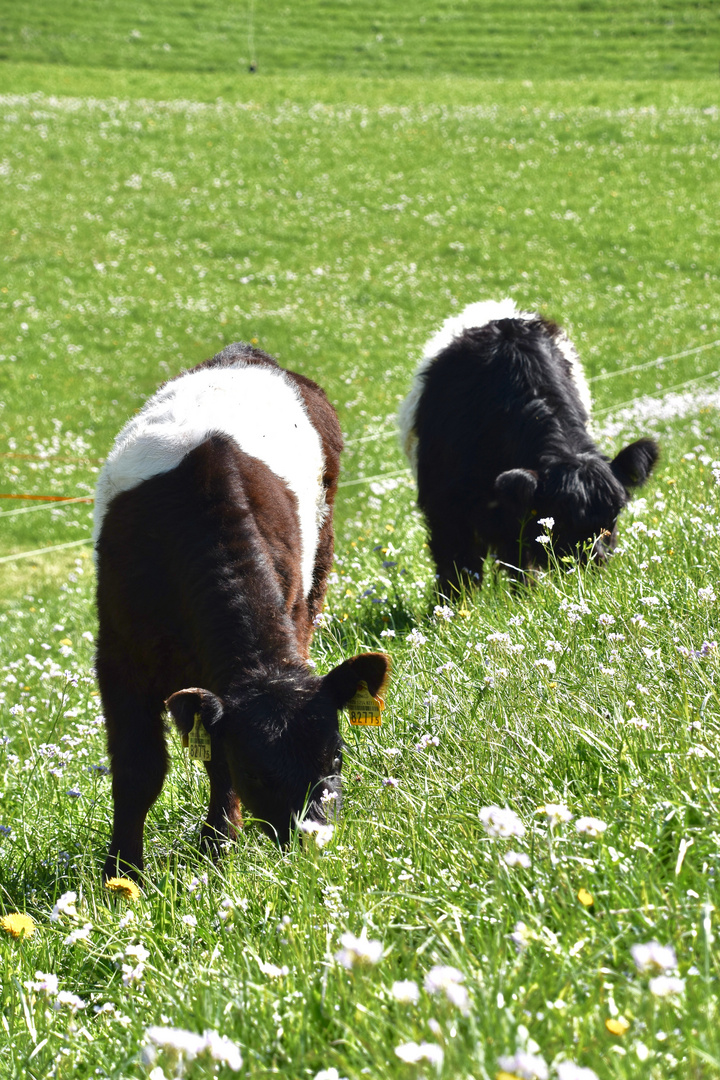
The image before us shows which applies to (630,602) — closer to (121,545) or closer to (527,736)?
(527,736)

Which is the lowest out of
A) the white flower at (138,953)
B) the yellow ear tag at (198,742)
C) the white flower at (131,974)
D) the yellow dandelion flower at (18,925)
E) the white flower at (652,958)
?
the yellow dandelion flower at (18,925)

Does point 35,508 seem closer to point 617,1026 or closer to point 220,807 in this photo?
point 220,807

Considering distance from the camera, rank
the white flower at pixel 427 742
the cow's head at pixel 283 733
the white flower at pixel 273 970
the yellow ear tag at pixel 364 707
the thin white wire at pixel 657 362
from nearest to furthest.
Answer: the white flower at pixel 273 970 → the white flower at pixel 427 742 → the cow's head at pixel 283 733 → the yellow ear tag at pixel 364 707 → the thin white wire at pixel 657 362

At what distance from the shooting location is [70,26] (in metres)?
41.5

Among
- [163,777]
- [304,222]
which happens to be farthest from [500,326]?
[304,222]

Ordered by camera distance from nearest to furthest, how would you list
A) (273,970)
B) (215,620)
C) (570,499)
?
(273,970)
(215,620)
(570,499)

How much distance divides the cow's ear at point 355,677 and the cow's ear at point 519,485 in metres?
2.83

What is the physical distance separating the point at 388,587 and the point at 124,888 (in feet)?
14.5

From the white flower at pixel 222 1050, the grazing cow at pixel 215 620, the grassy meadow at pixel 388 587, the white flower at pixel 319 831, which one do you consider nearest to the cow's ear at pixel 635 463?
the grassy meadow at pixel 388 587

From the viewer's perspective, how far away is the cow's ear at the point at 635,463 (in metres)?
6.99

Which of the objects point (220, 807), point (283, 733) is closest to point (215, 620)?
point (283, 733)

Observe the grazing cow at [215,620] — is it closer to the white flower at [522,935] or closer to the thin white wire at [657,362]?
the white flower at [522,935]

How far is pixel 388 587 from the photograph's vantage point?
7891 millimetres

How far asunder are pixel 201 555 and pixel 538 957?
9.18 feet
